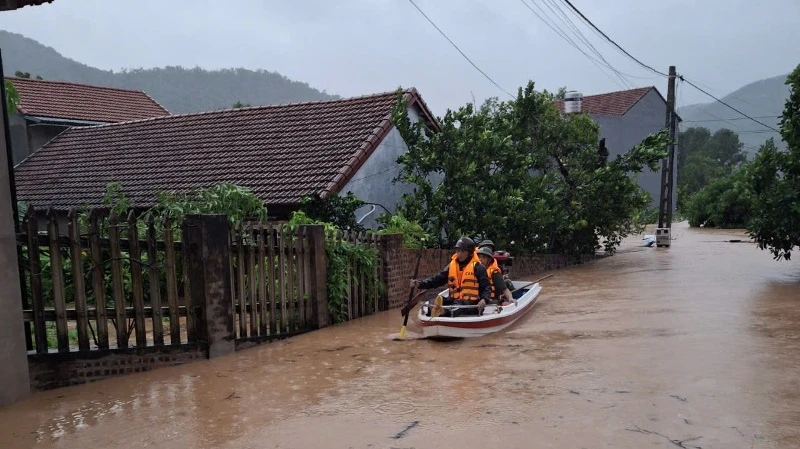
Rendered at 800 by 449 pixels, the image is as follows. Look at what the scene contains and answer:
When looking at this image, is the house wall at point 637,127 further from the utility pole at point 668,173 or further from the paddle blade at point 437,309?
the paddle blade at point 437,309

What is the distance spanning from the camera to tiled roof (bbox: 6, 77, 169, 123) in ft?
79.3

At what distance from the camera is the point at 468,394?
639cm

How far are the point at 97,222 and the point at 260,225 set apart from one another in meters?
2.32

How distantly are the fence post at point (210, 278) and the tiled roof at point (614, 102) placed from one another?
3660 cm

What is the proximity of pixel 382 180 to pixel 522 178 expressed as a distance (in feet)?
12.3

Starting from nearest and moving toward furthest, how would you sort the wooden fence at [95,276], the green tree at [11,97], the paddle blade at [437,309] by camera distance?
1. the wooden fence at [95,276]
2. the green tree at [11,97]
3. the paddle blade at [437,309]

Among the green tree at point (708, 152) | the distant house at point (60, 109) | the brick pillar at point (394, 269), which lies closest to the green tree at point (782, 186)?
the brick pillar at point (394, 269)

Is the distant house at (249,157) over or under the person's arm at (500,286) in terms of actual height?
over

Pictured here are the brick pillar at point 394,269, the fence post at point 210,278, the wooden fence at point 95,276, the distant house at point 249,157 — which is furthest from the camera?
the distant house at point 249,157

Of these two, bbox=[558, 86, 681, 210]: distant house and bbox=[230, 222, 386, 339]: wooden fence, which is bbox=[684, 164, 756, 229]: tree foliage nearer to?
bbox=[558, 86, 681, 210]: distant house

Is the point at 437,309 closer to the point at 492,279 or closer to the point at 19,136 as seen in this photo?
the point at 492,279

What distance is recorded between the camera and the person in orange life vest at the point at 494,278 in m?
10.3

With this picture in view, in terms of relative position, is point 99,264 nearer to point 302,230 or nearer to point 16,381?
point 16,381

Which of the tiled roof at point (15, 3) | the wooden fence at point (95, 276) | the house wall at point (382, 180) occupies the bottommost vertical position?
the wooden fence at point (95, 276)
